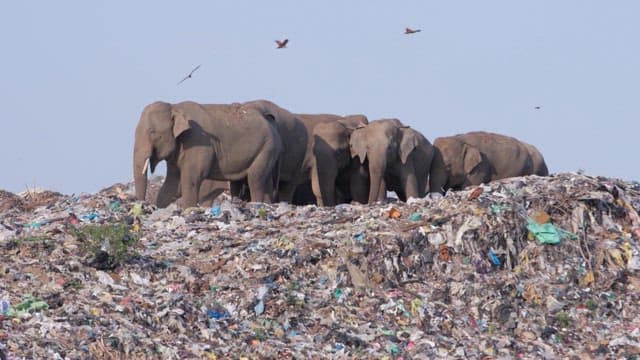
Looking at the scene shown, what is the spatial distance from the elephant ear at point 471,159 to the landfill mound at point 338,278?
7381 mm

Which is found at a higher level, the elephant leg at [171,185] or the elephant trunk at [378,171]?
the elephant leg at [171,185]

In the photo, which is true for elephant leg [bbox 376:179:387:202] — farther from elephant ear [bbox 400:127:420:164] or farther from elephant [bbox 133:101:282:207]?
elephant [bbox 133:101:282:207]

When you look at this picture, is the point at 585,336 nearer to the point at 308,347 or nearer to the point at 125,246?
the point at 308,347

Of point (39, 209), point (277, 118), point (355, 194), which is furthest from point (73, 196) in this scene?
point (355, 194)

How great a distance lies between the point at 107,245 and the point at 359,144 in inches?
366

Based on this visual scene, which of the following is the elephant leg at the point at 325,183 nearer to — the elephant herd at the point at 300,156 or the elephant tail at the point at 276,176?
the elephant herd at the point at 300,156

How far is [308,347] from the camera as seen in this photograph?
16.6m

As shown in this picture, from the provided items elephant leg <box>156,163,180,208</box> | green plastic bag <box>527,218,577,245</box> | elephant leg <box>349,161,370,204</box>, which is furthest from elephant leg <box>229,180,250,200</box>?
green plastic bag <box>527,218,577,245</box>

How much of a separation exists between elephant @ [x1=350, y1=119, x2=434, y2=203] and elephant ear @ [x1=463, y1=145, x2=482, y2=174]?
676 mm

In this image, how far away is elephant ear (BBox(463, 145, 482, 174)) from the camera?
28594 mm

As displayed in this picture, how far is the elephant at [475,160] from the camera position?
2859 centimetres

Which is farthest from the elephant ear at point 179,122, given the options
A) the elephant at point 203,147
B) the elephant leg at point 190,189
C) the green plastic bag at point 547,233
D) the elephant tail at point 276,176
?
the green plastic bag at point 547,233

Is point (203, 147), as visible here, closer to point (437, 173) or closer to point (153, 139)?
point (153, 139)

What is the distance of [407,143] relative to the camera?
2742cm
